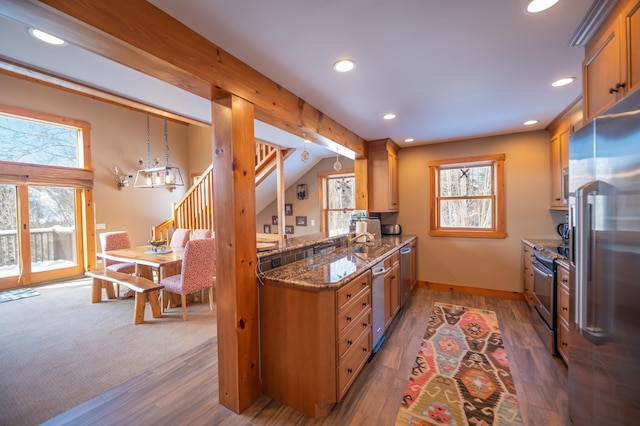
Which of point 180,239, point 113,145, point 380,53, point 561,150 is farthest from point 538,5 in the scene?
point 113,145

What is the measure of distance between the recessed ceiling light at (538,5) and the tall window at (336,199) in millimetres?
4470

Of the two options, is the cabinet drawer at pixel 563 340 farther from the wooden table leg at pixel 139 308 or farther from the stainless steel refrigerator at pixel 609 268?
the wooden table leg at pixel 139 308

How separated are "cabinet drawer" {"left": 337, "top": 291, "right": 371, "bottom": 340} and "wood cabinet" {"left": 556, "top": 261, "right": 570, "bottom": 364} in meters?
1.63

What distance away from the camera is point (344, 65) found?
203cm

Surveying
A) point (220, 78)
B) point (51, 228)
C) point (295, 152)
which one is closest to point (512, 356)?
point (220, 78)

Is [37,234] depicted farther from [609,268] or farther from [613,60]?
[613,60]

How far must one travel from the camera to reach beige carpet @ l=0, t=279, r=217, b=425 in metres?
2.02

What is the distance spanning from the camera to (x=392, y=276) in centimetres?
318

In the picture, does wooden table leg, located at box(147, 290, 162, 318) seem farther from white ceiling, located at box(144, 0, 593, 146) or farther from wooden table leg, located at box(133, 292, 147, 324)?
white ceiling, located at box(144, 0, 593, 146)

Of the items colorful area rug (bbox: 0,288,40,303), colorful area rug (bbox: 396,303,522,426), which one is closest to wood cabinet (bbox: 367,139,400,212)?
colorful area rug (bbox: 396,303,522,426)

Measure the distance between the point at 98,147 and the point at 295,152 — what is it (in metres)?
4.55

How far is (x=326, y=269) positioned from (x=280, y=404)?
1030mm

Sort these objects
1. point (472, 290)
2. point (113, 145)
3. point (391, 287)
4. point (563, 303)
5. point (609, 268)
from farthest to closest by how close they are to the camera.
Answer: point (113, 145)
point (472, 290)
point (391, 287)
point (563, 303)
point (609, 268)

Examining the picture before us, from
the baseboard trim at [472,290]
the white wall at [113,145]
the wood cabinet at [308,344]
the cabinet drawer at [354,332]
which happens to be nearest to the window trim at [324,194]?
the baseboard trim at [472,290]
